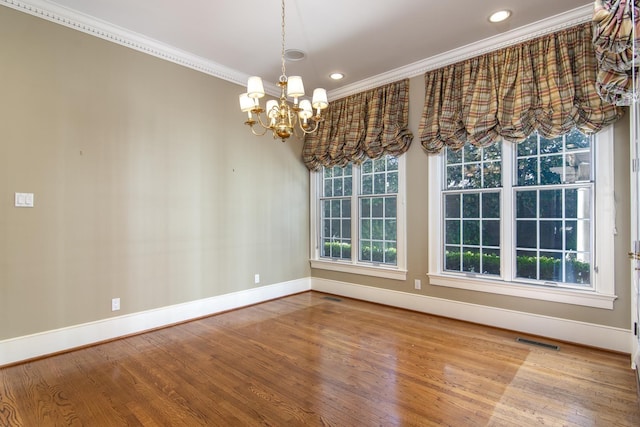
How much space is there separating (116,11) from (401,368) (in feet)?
13.6

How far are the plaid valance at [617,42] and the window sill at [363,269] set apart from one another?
9.36 feet

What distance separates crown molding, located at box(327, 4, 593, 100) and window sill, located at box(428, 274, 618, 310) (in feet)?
8.42

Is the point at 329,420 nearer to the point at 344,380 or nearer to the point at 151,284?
the point at 344,380

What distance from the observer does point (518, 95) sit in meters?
3.32

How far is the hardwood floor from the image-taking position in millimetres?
2049

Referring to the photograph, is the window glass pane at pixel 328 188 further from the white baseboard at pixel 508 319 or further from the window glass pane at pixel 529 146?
the window glass pane at pixel 529 146

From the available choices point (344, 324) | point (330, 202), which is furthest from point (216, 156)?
point (344, 324)

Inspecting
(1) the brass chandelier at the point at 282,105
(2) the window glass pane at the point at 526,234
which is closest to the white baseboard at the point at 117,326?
(1) the brass chandelier at the point at 282,105

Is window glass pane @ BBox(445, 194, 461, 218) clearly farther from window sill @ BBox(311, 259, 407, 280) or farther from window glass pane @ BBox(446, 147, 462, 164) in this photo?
window sill @ BBox(311, 259, 407, 280)

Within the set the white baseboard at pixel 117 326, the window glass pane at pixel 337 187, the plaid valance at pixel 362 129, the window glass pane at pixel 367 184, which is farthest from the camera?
the window glass pane at pixel 337 187

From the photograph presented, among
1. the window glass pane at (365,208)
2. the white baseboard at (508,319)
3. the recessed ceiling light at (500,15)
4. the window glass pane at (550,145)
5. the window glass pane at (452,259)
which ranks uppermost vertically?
the recessed ceiling light at (500,15)

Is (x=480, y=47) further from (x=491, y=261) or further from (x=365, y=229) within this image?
(x=365, y=229)

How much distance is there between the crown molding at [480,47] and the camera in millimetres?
3076

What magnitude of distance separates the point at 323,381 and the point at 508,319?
7.49 ft
